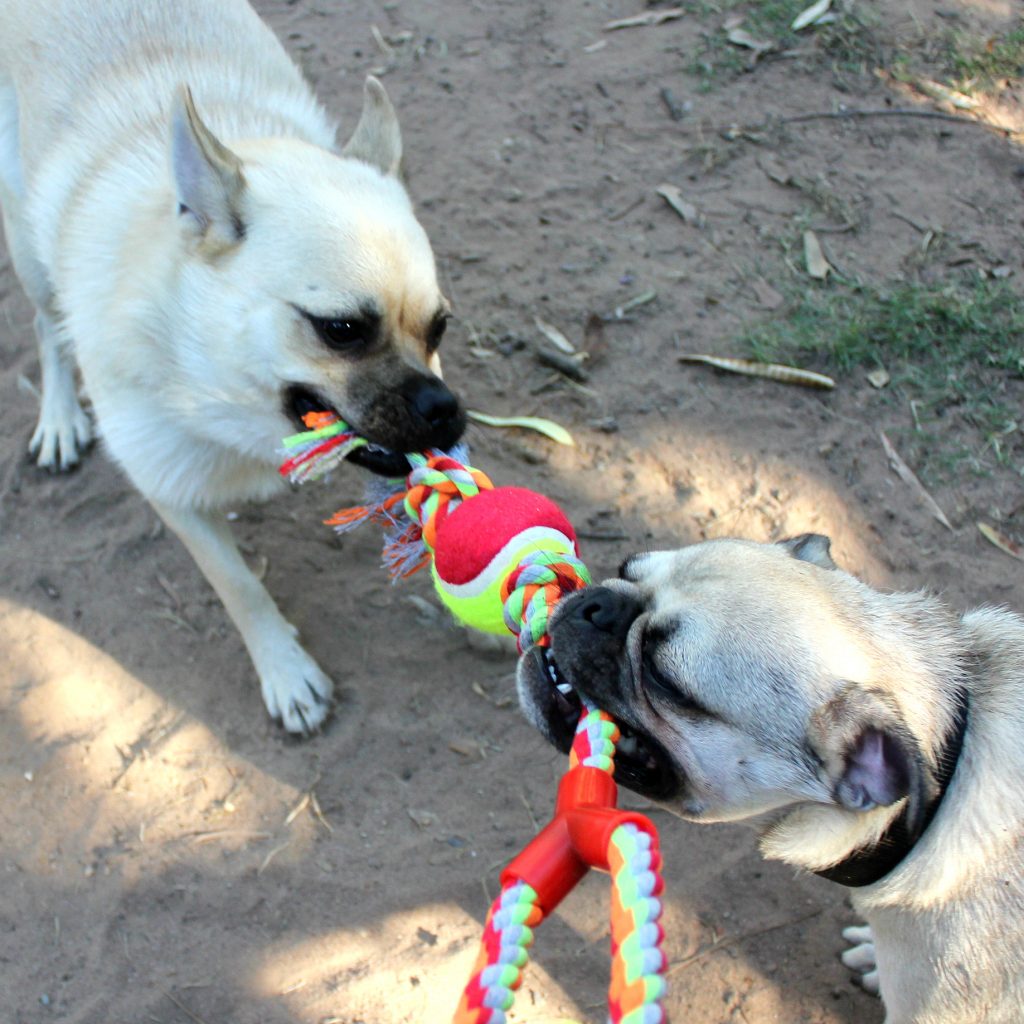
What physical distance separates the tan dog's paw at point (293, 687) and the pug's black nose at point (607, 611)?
4.46 feet

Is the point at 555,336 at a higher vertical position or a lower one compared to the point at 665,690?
lower

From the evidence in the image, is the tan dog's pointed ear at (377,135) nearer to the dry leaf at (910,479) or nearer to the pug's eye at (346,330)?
the pug's eye at (346,330)

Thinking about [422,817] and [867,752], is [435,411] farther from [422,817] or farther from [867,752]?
[867,752]

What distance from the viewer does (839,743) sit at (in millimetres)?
2059

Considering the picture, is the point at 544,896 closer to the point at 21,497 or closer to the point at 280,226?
the point at 280,226

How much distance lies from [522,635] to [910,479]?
229cm

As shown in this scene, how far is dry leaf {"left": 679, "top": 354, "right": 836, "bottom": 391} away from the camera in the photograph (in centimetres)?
422

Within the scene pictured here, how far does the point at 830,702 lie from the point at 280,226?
195 centimetres

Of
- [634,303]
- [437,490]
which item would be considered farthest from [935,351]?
[437,490]

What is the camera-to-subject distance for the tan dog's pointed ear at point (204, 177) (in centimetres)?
269

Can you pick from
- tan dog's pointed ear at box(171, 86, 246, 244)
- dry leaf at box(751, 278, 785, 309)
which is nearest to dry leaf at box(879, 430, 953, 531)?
dry leaf at box(751, 278, 785, 309)

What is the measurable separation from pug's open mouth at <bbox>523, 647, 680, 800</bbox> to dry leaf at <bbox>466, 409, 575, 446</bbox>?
177 cm

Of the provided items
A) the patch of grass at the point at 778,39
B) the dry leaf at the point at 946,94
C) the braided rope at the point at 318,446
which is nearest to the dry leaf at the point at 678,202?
the patch of grass at the point at 778,39

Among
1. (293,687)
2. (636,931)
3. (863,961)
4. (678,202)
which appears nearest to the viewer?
(636,931)
